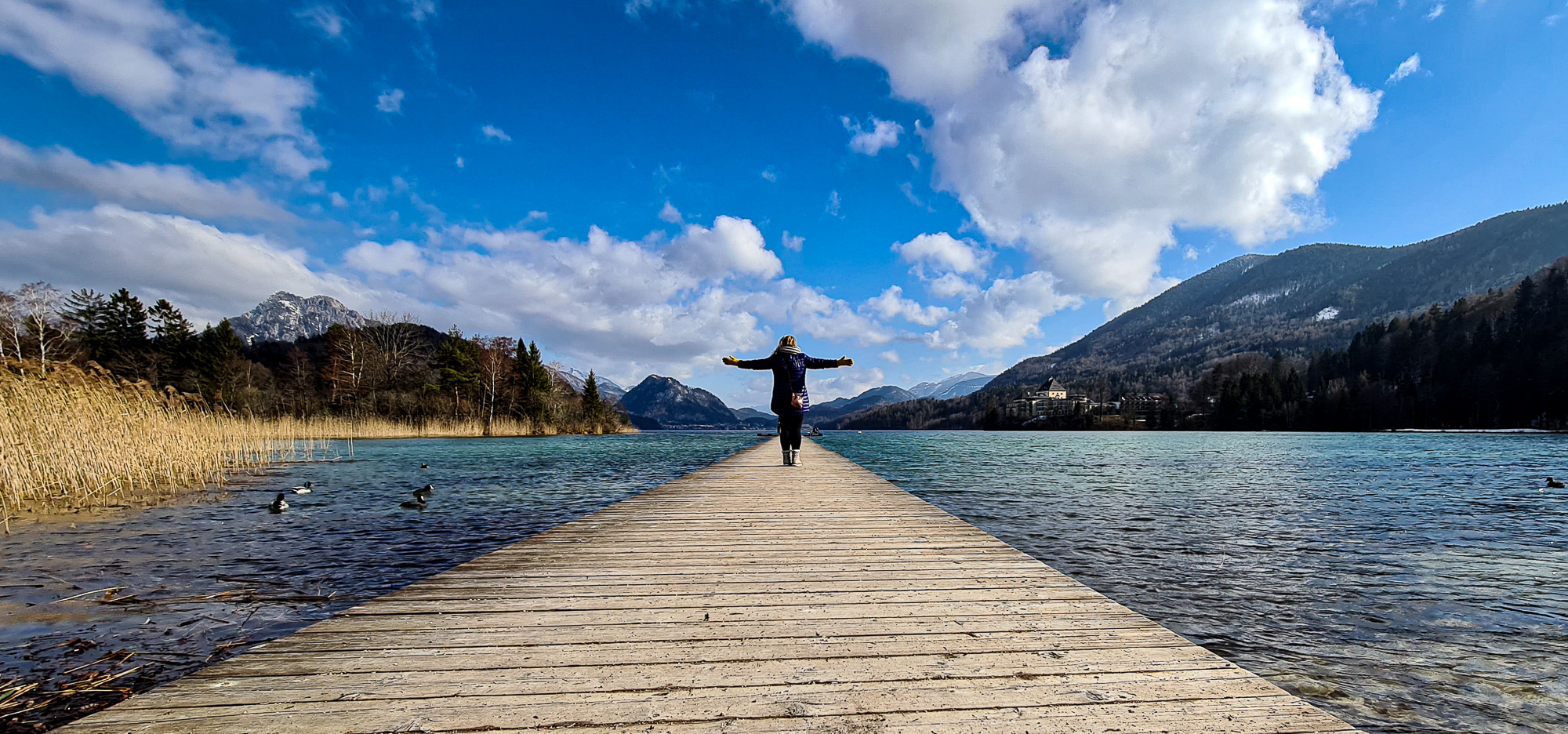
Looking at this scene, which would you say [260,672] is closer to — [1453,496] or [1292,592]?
[1292,592]

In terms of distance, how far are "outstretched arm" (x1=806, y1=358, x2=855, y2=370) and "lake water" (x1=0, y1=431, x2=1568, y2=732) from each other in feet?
10.8

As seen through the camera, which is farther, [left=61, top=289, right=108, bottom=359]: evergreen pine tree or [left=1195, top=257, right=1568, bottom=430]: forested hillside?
[left=1195, top=257, right=1568, bottom=430]: forested hillside

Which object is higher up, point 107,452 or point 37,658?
point 107,452

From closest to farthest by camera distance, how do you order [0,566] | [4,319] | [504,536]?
[0,566]
[504,536]
[4,319]

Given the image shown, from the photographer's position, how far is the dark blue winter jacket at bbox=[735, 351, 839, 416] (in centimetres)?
1104

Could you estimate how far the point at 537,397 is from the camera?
59969 mm

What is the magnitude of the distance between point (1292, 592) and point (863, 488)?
17.4 ft

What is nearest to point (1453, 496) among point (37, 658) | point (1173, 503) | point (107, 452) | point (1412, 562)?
point (1173, 503)

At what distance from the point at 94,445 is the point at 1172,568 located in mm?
17085

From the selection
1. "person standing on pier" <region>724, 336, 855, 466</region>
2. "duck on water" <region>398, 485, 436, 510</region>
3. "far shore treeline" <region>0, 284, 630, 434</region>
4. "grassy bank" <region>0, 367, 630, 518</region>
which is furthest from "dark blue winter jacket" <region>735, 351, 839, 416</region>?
"far shore treeline" <region>0, 284, 630, 434</region>

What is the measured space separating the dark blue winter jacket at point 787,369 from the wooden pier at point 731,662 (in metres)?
6.29

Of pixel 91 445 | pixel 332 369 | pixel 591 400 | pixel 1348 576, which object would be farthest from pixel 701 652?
pixel 591 400

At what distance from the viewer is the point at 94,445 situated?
11234mm

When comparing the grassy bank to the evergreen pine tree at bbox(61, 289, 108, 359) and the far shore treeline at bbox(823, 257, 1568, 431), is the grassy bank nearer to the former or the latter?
the evergreen pine tree at bbox(61, 289, 108, 359)
